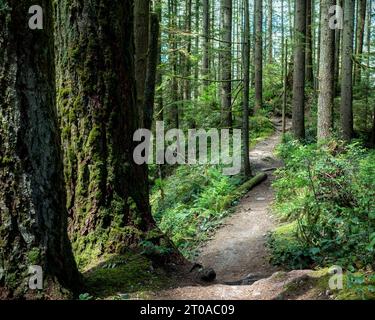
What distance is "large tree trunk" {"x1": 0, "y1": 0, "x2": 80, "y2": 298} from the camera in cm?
350

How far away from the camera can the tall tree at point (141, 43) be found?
716cm

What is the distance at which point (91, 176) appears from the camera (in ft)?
17.6

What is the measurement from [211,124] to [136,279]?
16.2 m

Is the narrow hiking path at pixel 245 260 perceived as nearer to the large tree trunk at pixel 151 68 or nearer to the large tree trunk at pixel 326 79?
the large tree trunk at pixel 326 79

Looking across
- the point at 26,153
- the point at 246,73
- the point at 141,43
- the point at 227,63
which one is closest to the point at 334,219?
the point at 141,43

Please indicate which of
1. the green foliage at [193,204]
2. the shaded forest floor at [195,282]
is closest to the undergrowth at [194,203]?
the green foliage at [193,204]

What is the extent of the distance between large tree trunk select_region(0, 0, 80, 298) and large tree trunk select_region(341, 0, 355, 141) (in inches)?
501

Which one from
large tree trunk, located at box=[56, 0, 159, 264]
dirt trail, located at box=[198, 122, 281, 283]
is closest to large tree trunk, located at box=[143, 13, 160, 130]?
large tree trunk, located at box=[56, 0, 159, 264]

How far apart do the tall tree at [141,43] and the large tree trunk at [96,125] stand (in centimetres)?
169

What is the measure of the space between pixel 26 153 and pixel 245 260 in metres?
5.19

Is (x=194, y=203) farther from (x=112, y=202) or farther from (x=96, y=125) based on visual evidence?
(x=96, y=125)

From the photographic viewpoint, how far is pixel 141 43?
23.6ft

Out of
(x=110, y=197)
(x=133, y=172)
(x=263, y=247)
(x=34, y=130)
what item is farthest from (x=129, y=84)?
(x=263, y=247)

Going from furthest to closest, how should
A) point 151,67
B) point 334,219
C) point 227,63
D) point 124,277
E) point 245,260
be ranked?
point 227,63 < point 245,260 < point 151,67 < point 334,219 < point 124,277
